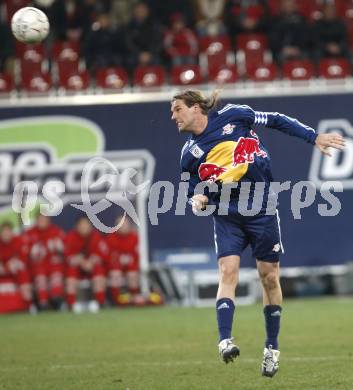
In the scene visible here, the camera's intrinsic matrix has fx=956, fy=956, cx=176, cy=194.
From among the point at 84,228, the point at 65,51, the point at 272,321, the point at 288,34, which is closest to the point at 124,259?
the point at 84,228

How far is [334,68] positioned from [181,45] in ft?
9.55

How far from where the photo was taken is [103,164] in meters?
17.2

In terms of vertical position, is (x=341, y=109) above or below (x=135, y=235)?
above

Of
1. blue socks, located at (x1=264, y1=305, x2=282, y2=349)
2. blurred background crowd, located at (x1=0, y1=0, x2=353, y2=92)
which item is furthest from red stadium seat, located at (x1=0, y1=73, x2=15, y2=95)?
blue socks, located at (x1=264, y1=305, x2=282, y2=349)

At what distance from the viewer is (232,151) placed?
299 inches

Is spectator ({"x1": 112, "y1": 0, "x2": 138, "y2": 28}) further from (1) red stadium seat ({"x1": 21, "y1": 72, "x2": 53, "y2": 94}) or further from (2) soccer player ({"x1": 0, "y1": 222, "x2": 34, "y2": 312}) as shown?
(2) soccer player ({"x1": 0, "y1": 222, "x2": 34, "y2": 312})

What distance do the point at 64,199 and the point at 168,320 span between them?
4.08m

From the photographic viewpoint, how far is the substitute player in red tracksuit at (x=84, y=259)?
1692 cm

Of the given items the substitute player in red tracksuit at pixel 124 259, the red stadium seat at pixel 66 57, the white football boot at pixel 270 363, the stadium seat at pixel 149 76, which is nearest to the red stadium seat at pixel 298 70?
the stadium seat at pixel 149 76

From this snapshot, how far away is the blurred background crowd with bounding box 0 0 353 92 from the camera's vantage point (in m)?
17.7

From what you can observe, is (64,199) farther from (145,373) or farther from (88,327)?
(145,373)

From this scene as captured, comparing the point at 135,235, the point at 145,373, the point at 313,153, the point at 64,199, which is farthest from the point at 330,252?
the point at 145,373

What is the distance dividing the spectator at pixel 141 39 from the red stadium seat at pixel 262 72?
1.82 m

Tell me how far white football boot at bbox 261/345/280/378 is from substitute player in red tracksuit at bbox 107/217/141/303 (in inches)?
372
